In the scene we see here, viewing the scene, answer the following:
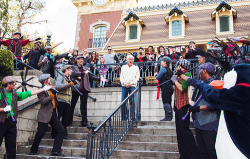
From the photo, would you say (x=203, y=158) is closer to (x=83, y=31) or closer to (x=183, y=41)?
(x=183, y=41)

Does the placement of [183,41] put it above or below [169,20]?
below

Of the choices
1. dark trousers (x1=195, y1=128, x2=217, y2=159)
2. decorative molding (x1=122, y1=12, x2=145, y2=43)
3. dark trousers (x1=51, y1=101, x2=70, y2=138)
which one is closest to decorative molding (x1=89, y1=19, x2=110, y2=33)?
decorative molding (x1=122, y1=12, x2=145, y2=43)

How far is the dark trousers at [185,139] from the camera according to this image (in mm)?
4363

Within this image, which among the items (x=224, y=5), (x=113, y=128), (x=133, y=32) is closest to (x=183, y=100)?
(x=113, y=128)

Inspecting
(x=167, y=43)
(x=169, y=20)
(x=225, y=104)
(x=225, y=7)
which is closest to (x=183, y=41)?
(x=167, y=43)

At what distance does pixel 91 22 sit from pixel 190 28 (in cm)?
963

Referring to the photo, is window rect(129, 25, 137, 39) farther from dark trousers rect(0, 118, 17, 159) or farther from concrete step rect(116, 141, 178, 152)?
dark trousers rect(0, 118, 17, 159)

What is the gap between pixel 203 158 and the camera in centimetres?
404

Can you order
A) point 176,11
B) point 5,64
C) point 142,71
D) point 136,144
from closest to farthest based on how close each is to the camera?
point 136,144, point 5,64, point 142,71, point 176,11

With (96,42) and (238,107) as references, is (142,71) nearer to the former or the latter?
(238,107)

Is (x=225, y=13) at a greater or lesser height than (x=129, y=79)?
greater

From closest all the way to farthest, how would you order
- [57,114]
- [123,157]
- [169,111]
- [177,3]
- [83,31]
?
[123,157] → [57,114] → [169,111] → [177,3] → [83,31]

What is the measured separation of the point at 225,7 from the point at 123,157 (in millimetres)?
13569

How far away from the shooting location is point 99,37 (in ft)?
71.2
